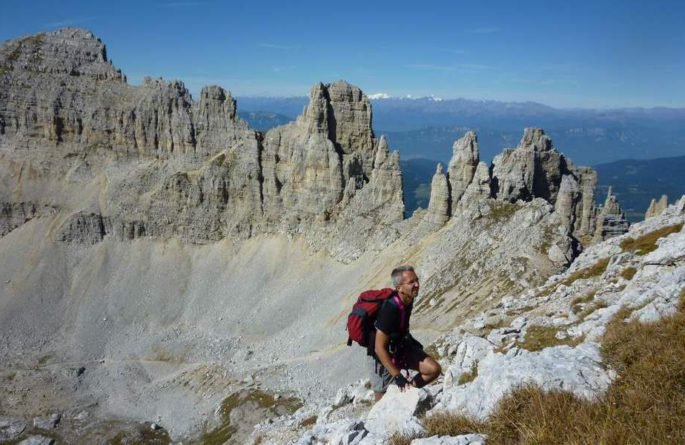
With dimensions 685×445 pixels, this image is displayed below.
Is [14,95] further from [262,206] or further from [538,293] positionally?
[538,293]

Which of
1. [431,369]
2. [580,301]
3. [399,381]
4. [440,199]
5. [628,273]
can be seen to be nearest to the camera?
[399,381]

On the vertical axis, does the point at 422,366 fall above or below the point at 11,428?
above

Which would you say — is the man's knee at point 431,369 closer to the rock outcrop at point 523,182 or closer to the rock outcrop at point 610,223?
the rock outcrop at point 523,182

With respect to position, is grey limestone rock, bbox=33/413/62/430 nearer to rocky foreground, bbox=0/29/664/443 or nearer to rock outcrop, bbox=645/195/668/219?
rocky foreground, bbox=0/29/664/443

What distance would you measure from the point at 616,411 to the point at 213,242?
108774 mm

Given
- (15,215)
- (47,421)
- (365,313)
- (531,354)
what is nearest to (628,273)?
(531,354)

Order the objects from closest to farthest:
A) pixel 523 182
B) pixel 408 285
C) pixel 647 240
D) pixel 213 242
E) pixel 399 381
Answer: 1. pixel 408 285
2. pixel 399 381
3. pixel 647 240
4. pixel 523 182
5. pixel 213 242

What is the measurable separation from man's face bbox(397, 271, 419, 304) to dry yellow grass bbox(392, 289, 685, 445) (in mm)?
Result: 3201

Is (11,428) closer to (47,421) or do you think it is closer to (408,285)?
(47,421)

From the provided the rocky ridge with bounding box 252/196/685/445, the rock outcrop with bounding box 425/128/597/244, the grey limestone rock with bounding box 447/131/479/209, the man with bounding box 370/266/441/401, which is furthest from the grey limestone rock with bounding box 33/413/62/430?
the man with bounding box 370/266/441/401

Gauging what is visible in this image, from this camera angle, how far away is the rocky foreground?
68875 millimetres

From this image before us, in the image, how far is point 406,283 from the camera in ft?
44.6

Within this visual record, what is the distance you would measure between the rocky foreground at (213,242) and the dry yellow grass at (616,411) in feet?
70.5

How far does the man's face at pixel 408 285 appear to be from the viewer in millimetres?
13555
